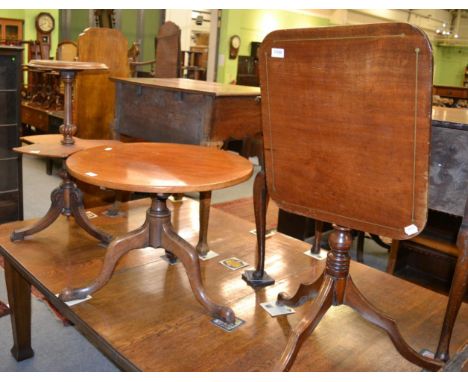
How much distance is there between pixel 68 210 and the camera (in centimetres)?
203

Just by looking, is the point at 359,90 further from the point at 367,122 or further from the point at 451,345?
the point at 451,345

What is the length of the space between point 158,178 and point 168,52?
2571mm

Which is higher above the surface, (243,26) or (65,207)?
(243,26)

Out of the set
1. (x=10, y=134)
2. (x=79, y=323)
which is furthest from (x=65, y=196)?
(x=10, y=134)

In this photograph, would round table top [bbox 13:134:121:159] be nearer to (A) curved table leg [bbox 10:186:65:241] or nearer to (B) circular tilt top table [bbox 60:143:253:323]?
(A) curved table leg [bbox 10:186:65:241]

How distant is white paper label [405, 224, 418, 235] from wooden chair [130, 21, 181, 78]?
9.12ft

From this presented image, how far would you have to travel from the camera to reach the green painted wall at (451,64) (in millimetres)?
16359

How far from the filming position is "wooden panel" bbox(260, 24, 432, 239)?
104 centimetres

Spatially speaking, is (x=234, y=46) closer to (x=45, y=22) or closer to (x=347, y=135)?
(x=45, y=22)

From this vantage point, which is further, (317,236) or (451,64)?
(451,64)

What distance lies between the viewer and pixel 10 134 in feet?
10.9

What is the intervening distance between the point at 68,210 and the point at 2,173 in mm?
1615

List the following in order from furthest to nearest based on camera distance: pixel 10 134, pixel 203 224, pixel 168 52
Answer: pixel 168 52 < pixel 10 134 < pixel 203 224
